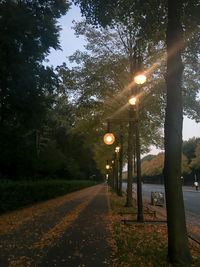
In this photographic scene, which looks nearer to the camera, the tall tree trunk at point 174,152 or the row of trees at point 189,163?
the tall tree trunk at point 174,152

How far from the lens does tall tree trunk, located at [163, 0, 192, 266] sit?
15.2ft

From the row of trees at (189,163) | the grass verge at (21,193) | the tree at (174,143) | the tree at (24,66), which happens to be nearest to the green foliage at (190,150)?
the row of trees at (189,163)

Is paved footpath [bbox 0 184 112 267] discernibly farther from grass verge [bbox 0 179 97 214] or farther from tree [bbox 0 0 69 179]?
tree [bbox 0 0 69 179]

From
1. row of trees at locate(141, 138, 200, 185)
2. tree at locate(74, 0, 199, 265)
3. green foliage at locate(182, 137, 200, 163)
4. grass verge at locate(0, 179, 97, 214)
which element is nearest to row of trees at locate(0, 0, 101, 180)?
grass verge at locate(0, 179, 97, 214)

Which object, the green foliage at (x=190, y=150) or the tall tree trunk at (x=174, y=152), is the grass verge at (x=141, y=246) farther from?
the green foliage at (x=190, y=150)

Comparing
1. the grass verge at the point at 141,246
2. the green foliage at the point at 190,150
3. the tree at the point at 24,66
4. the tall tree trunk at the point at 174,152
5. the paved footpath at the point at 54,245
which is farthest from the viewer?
the green foliage at the point at 190,150

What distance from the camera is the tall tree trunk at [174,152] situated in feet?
15.2

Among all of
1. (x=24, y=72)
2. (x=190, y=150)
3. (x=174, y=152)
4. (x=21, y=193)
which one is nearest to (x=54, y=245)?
(x=174, y=152)

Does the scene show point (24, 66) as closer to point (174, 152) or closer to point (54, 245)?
point (54, 245)

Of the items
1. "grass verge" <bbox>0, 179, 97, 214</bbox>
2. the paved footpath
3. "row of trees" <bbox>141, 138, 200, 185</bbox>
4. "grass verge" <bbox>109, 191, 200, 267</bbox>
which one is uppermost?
"row of trees" <bbox>141, 138, 200, 185</bbox>

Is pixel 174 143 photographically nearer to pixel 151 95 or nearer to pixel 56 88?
A: pixel 151 95

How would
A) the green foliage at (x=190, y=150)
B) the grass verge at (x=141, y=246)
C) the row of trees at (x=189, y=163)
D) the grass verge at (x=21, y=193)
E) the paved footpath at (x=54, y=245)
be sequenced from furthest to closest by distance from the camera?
the green foliage at (x=190, y=150) → the row of trees at (x=189, y=163) → the grass verge at (x=21, y=193) → the paved footpath at (x=54, y=245) → the grass verge at (x=141, y=246)

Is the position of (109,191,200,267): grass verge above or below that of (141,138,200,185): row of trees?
below

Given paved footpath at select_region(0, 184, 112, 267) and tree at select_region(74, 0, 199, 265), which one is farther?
paved footpath at select_region(0, 184, 112, 267)
